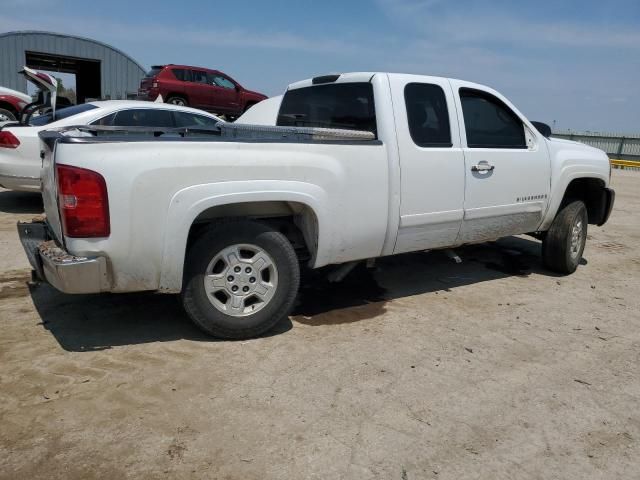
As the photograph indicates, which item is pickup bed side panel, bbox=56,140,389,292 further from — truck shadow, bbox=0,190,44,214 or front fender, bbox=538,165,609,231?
truck shadow, bbox=0,190,44,214

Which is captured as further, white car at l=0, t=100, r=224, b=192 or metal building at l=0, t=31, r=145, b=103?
metal building at l=0, t=31, r=145, b=103

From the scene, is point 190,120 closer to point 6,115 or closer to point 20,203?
point 20,203

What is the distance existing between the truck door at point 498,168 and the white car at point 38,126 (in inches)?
189

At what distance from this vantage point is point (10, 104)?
13.1 meters

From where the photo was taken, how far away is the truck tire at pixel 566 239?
5.70 metres

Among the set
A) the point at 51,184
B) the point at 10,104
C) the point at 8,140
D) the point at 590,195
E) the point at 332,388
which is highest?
the point at 10,104

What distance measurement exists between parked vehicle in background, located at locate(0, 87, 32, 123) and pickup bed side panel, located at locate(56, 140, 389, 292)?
11.5m

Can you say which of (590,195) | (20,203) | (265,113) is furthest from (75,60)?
(590,195)

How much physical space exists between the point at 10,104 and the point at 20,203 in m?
5.90

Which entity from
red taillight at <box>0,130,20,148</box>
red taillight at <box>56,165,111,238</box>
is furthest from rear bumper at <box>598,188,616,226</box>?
red taillight at <box>0,130,20,148</box>

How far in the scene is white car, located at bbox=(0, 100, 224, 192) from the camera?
7.17 metres

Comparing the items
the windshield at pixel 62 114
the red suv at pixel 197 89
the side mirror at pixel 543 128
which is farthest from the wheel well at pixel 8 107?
the side mirror at pixel 543 128

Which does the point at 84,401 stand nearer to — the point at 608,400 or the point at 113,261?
the point at 113,261

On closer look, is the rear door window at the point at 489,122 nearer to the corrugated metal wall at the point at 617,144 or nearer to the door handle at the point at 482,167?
the door handle at the point at 482,167
